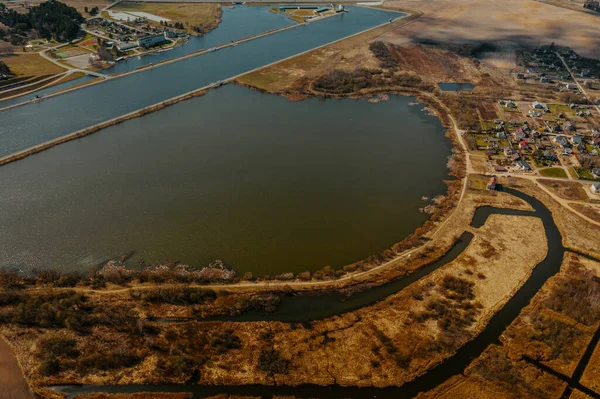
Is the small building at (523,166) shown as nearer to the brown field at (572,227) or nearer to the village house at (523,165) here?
the village house at (523,165)

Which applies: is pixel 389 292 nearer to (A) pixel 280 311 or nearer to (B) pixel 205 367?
(A) pixel 280 311

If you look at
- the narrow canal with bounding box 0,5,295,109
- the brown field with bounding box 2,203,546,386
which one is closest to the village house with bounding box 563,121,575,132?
the brown field with bounding box 2,203,546,386

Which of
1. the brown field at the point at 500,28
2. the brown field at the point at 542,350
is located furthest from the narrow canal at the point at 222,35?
the brown field at the point at 542,350

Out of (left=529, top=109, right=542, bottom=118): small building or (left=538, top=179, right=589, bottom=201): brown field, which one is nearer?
(left=538, top=179, right=589, bottom=201): brown field

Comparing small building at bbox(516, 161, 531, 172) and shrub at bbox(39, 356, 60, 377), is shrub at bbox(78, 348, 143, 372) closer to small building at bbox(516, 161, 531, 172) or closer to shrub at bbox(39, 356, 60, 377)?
shrub at bbox(39, 356, 60, 377)

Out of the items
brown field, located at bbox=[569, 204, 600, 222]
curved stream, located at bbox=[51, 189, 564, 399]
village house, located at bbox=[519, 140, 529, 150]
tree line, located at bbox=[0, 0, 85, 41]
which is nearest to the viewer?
curved stream, located at bbox=[51, 189, 564, 399]

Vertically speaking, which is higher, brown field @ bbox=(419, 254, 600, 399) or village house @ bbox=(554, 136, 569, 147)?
village house @ bbox=(554, 136, 569, 147)

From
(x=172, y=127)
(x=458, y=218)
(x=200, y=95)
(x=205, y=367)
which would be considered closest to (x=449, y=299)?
(x=458, y=218)
